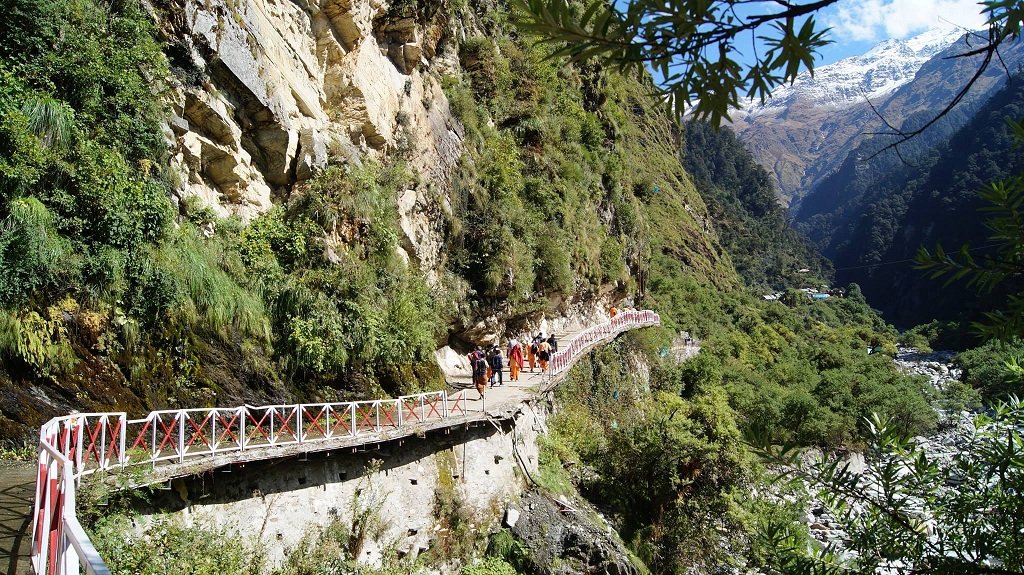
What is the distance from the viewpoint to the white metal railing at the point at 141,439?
3.48m

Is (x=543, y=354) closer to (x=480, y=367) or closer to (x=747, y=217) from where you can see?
(x=480, y=367)

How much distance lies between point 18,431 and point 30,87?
15.9 ft

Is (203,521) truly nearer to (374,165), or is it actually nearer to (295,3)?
(374,165)

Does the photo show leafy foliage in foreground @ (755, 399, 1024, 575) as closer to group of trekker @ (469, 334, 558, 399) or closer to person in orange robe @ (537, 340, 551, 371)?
group of trekker @ (469, 334, 558, 399)

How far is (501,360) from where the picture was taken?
16.9 metres

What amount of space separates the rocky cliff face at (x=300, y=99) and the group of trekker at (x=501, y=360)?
3.13 meters

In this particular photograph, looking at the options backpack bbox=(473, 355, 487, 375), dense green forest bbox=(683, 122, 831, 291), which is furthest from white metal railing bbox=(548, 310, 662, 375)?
dense green forest bbox=(683, 122, 831, 291)

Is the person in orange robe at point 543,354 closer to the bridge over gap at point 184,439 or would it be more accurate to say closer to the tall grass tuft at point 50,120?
the bridge over gap at point 184,439

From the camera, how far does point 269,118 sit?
12.3m

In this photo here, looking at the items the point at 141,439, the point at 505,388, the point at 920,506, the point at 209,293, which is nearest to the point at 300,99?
the point at 209,293

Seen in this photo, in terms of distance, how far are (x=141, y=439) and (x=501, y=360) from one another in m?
10.5

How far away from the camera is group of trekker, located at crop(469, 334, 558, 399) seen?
14.1 m

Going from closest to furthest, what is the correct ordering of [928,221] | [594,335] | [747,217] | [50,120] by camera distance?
[50,120]
[594,335]
[928,221]
[747,217]

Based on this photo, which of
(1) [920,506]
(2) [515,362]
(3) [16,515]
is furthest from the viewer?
(2) [515,362]
